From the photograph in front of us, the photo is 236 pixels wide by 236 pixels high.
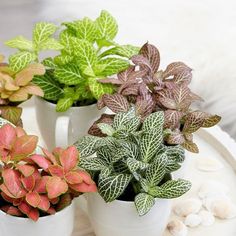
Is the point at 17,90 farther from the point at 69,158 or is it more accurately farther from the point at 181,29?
the point at 181,29

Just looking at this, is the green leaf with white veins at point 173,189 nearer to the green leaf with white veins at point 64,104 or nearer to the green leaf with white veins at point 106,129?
the green leaf with white veins at point 106,129

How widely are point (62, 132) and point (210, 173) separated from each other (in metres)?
0.32

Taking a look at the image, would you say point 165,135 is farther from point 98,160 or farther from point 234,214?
point 234,214

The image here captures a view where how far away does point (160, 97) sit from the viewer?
91 centimetres

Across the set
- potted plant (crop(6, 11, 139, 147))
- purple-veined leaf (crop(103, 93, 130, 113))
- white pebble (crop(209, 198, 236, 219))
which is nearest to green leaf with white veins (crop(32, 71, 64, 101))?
potted plant (crop(6, 11, 139, 147))

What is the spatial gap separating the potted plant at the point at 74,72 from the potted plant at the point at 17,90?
0.04 meters

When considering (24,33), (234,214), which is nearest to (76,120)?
(234,214)

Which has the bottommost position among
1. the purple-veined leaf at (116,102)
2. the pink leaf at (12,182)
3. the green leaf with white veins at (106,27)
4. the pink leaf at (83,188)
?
the pink leaf at (12,182)

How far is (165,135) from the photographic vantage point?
0.86m

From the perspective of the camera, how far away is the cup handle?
90 cm

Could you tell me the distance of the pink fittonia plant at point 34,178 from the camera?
744 mm

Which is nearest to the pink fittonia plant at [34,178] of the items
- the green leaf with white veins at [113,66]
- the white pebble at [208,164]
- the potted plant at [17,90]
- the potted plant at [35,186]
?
the potted plant at [35,186]

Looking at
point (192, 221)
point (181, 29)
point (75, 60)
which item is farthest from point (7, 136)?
point (181, 29)

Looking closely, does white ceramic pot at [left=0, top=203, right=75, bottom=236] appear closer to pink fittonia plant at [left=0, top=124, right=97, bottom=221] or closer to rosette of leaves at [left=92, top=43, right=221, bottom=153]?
pink fittonia plant at [left=0, top=124, right=97, bottom=221]
